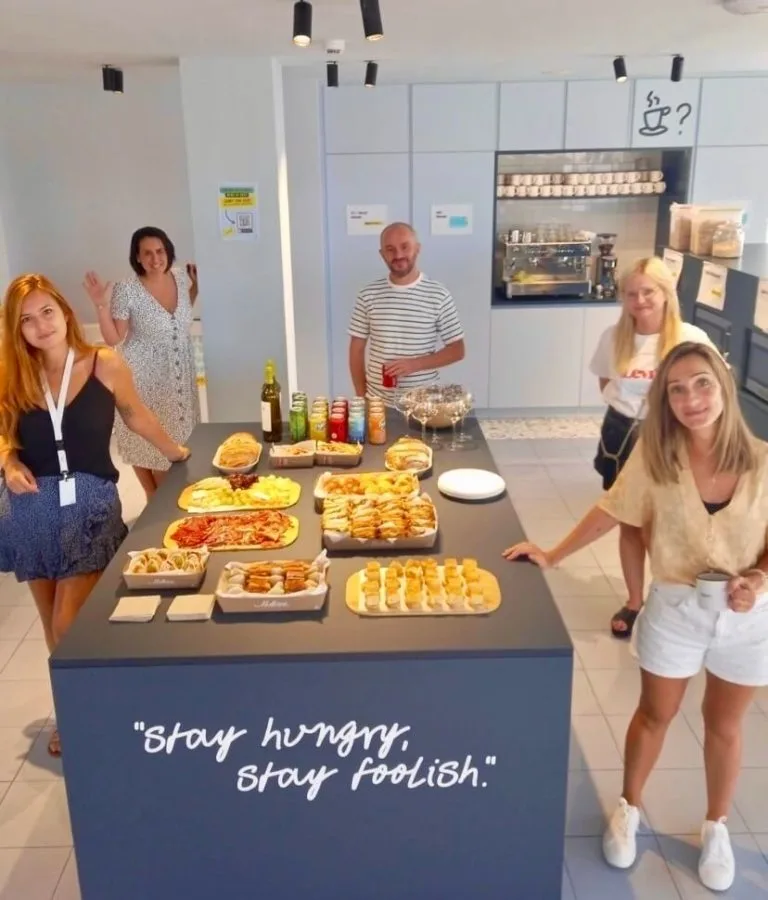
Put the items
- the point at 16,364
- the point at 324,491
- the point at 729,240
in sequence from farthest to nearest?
the point at 729,240, the point at 324,491, the point at 16,364

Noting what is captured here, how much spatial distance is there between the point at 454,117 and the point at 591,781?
441 cm

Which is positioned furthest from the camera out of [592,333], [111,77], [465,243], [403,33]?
[592,333]

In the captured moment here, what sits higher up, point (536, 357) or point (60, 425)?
point (60, 425)

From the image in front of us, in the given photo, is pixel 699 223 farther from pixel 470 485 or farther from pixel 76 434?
pixel 76 434

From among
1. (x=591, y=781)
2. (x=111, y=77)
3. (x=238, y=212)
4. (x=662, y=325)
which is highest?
(x=111, y=77)

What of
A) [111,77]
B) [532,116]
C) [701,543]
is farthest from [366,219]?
[701,543]

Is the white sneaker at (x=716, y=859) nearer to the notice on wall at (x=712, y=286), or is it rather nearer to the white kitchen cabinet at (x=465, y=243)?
the notice on wall at (x=712, y=286)

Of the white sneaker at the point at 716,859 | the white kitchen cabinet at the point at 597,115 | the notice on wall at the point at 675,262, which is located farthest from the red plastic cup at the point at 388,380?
the white kitchen cabinet at the point at 597,115

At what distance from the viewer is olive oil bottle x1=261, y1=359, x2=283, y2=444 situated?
2.98m

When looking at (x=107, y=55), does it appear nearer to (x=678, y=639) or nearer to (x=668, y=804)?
(x=678, y=639)

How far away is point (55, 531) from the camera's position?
2504mm

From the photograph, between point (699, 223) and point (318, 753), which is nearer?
point (318, 753)

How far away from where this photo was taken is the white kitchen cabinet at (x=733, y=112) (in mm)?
5590

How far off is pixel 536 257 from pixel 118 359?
13.5ft
